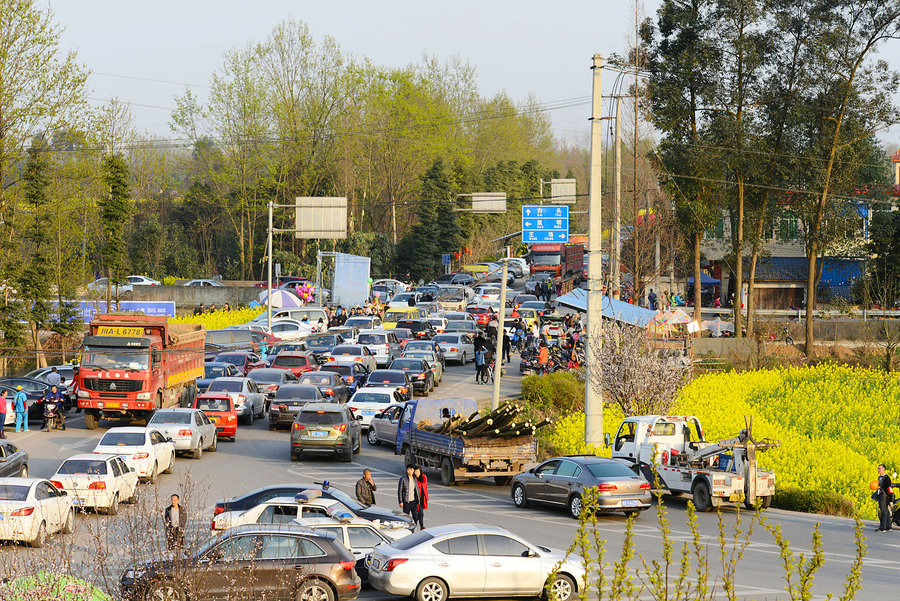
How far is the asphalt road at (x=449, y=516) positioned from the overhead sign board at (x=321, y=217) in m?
24.5

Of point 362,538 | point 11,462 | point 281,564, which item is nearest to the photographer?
point 281,564

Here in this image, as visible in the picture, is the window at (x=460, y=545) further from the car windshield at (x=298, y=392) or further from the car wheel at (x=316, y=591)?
the car windshield at (x=298, y=392)

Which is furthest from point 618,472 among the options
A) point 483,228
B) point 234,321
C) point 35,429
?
point 483,228

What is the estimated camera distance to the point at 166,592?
35.3 ft

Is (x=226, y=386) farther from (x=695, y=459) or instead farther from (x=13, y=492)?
(x=695, y=459)

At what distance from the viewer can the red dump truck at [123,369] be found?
107 feet

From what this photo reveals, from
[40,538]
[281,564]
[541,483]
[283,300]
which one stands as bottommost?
[541,483]

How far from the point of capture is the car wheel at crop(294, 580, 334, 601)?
14.3m

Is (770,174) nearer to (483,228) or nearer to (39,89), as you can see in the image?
(39,89)

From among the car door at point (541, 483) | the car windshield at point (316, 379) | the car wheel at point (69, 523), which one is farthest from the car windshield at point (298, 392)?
the car wheel at point (69, 523)

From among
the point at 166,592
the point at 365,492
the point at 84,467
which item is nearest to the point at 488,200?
the point at 365,492

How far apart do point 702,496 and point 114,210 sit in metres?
39.7

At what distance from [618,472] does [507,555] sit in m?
7.67

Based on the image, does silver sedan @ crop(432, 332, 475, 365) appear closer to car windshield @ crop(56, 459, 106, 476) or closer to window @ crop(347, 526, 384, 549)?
car windshield @ crop(56, 459, 106, 476)
